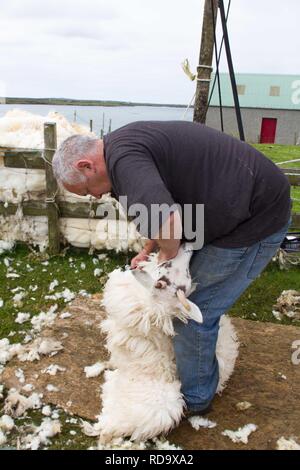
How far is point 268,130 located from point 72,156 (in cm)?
3228

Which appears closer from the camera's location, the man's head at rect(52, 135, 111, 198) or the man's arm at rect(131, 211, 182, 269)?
the man's arm at rect(131, 211, 182, 269)

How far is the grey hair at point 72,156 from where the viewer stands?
1999 millimetres

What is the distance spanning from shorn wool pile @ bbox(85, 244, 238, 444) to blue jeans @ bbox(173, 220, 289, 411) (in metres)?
0.10

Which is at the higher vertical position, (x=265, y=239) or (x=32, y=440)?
(x=265, y=239)

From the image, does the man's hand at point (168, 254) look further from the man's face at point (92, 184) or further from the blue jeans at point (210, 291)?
the man's face at point (92, 184)

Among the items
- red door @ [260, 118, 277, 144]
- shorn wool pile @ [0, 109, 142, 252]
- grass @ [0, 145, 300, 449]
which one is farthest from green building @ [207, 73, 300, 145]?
grass @ [0, 145, 300, 449]

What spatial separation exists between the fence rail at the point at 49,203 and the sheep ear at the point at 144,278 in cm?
265

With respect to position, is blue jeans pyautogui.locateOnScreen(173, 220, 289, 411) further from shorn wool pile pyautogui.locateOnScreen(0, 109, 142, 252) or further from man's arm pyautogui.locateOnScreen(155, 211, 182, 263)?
shorn wool pile pyautogui.locateOnScreen(0, 109, 142, 252)

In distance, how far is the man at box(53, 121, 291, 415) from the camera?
1.86 meters

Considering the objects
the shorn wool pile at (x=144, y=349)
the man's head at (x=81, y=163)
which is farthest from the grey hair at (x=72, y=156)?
the shorn wool pile at (x=144, y=349)

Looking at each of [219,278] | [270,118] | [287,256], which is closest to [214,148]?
[219,278]

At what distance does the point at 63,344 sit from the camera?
325 centimetres
